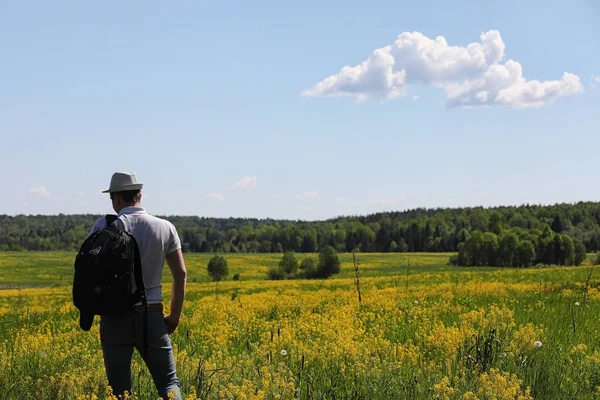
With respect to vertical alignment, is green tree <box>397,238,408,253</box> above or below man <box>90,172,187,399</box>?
below

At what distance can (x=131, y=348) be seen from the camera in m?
4.35

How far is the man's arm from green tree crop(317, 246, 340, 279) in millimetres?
59445

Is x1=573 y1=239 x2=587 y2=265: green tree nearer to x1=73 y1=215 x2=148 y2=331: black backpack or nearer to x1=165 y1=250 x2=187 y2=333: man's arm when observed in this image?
x1=165 y1=250 x2=187 y2=333: man's arm

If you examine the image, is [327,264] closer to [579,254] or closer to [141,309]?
[579,254]

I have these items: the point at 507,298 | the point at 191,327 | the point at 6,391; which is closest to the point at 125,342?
the point at 6,391

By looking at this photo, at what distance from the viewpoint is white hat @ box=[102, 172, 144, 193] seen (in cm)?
443

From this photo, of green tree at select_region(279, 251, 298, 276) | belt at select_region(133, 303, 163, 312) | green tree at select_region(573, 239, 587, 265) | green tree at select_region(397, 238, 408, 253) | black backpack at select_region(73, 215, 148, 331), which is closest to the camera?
black backpack at select_region(73, 215, 148, 331)

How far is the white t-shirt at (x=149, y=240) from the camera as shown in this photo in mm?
4371

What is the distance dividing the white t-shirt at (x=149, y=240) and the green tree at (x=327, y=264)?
195ft

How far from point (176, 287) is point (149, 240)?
44 centimetres

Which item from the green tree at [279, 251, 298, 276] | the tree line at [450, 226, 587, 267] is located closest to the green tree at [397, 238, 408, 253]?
the tree line at [450, 226, 587, 267]

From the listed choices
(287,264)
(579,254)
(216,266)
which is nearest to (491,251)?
(579,254)

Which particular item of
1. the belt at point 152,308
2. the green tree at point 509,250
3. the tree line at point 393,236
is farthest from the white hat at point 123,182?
the tree line at point 393,236

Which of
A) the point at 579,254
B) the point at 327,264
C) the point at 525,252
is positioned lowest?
the point at 579,254
